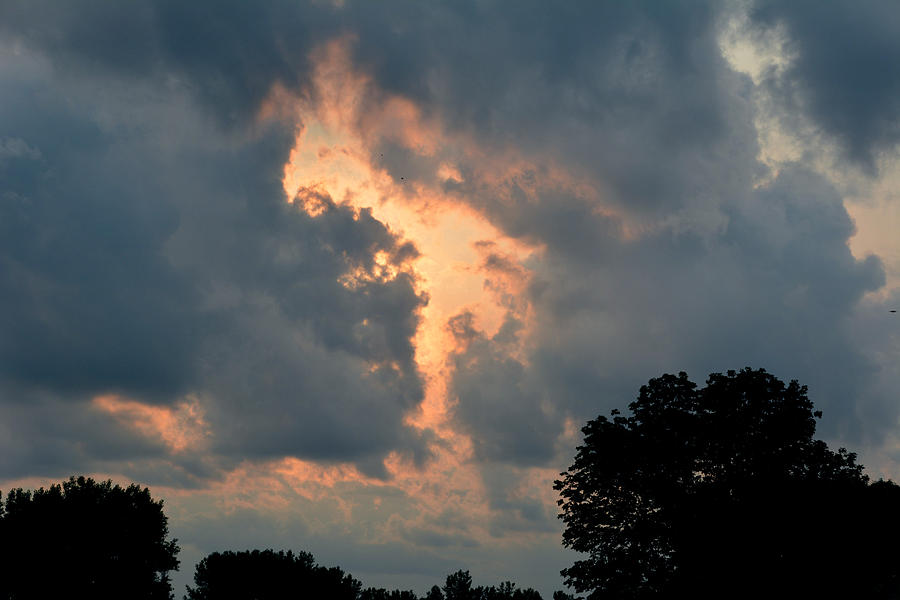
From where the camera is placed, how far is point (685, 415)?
59625 mm

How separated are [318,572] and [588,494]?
10343 centimetres

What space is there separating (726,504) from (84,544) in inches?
2560

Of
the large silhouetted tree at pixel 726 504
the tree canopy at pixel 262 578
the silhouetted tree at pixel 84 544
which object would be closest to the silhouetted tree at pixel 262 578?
the tree canopy at pixel 262 578

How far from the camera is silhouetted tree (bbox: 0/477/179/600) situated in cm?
8438

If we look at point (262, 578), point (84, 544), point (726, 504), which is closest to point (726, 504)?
point (726, 504)

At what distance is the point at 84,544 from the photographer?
284ft

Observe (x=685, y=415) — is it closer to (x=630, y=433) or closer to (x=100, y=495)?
(x=630, y=433)

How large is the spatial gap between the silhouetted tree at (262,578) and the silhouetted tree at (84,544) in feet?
171

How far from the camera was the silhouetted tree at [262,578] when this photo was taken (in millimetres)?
139750

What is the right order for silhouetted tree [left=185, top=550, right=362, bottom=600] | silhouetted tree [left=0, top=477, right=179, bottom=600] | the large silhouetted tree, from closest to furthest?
the large silhouetted tree, silhouetted tree [left=0, top=477, right=179, bottom=600], silhouetted tree [left=185, top=550, right=362, bottom=600]

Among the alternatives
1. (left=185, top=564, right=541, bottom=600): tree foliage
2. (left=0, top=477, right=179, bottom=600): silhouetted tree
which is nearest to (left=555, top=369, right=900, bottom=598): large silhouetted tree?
(left=0, top=477, right=179, bottom=600): silhouetted tree

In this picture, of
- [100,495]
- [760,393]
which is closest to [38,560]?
[100,495]

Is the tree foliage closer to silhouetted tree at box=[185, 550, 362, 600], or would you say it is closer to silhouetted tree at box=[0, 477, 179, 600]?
silhouetted tree at box=[185, 550, 362, 600]

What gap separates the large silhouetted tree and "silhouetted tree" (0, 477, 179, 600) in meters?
50.7
